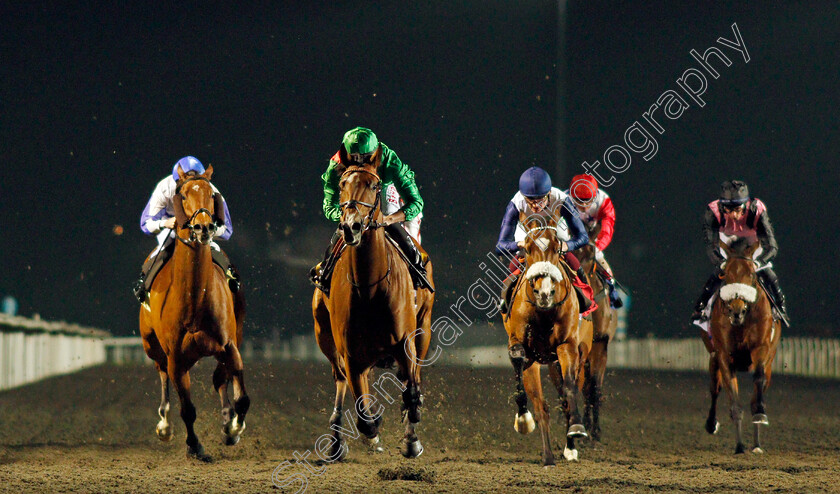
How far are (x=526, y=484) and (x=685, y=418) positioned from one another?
7748mm

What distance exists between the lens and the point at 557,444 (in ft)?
33.6

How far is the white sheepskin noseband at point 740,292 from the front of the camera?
9.80 meters

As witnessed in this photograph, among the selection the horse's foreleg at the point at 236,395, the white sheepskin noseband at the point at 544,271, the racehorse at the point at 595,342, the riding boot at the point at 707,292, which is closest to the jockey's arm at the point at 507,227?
the white sheepskin noseband at the point at 544,271

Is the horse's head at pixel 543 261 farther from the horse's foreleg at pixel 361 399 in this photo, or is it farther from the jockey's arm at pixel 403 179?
the horse's foreleg at pixel 361 399

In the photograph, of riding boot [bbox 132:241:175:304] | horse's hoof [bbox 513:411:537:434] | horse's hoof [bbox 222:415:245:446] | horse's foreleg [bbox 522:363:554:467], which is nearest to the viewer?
horse's foreleg [bbox 522:363:554:467]

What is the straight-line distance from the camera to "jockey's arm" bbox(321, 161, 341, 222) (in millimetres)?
7637

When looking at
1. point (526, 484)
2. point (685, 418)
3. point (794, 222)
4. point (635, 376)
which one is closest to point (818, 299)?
point (794, 222)

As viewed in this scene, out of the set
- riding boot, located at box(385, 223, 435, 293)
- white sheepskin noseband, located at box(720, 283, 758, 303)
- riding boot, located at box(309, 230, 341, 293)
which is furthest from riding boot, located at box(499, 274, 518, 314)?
white sheepskin noseband, located at box(720, 283, 758, 303)

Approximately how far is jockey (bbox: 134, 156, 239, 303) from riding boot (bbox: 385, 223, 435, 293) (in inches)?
71.0

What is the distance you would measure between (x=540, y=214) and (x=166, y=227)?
139 inches

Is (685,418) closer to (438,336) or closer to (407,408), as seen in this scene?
(438,336)

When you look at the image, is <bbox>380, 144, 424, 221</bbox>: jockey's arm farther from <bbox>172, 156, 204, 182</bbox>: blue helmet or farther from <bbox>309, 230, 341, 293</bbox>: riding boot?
<bbox>172, 156, 204, 182</bbox>: blue helmet

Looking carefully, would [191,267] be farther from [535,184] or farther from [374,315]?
[535,184]

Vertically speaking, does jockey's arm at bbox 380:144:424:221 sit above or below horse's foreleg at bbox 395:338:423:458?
above
